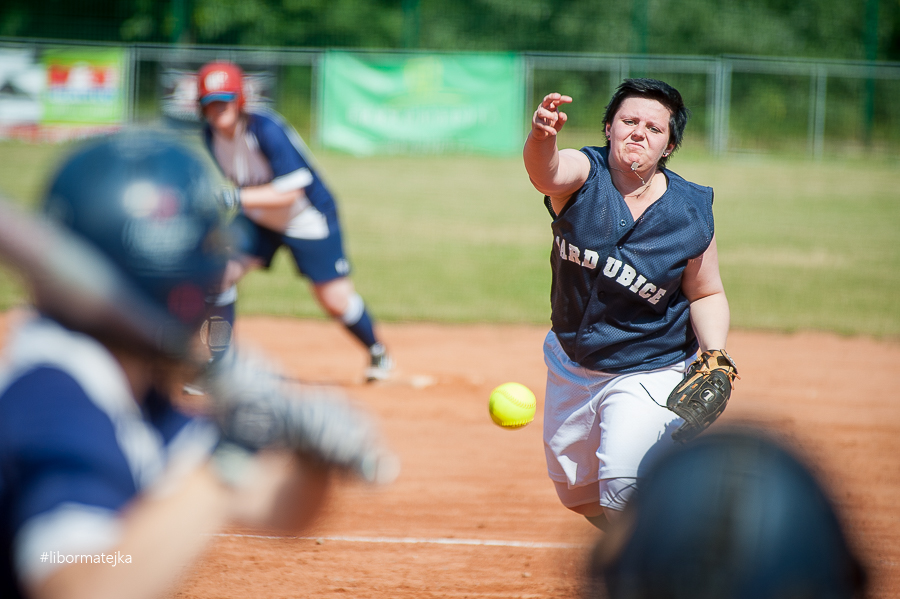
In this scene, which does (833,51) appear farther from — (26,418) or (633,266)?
(26,418)

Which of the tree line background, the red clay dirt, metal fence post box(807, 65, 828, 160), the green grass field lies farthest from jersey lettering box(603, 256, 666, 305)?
the tree line background

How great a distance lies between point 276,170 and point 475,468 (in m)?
2.58

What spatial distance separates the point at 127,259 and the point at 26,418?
311mm

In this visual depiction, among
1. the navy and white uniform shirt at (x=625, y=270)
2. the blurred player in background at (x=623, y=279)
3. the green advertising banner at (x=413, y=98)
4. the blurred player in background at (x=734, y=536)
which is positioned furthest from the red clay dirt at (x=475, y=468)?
the green advertising banner at (x=413, y=98)

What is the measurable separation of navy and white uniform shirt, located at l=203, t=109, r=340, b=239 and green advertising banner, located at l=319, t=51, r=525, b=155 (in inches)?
667

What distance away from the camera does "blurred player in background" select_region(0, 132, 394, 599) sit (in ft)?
4.71

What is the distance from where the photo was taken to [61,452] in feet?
4.74

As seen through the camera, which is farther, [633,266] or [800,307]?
[800,307]

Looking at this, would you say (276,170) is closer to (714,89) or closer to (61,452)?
(61,452)

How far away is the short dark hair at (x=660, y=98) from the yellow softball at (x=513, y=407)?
4.09 feet

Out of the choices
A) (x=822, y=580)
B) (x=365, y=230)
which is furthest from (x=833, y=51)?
(x=822, y=580)

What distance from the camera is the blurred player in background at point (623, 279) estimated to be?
336 centimetres

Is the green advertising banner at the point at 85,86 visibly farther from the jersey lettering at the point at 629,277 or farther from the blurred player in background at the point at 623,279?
the jersey lettering at the point at 629,277

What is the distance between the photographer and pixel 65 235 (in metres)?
1.55
